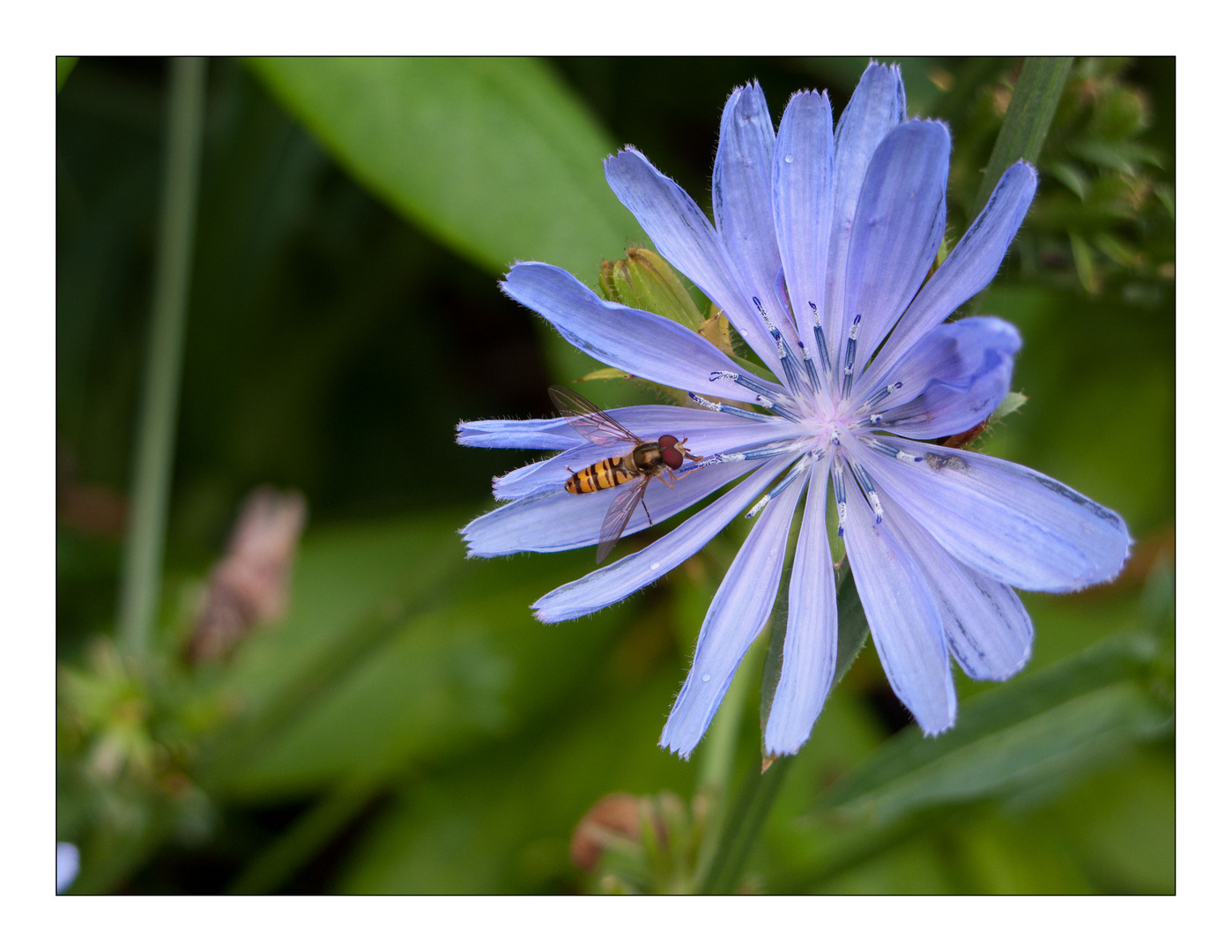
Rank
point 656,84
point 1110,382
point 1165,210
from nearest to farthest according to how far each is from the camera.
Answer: point 1165,210
point 656,84
point 1110,382

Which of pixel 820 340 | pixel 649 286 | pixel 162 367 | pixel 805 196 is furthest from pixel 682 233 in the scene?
pixel 162 367

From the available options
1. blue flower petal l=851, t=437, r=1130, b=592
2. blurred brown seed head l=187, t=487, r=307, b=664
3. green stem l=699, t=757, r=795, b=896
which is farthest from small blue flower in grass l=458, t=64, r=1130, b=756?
blurred brown seed head l=187, t=487, r=307, b=664

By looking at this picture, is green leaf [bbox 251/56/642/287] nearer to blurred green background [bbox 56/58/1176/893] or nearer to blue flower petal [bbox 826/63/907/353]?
blurred green background [bbox 56/58/1176/893]

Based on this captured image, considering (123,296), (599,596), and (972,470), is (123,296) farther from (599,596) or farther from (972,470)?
(972,470)

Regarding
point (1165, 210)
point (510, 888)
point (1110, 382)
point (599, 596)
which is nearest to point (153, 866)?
point (510, 888)

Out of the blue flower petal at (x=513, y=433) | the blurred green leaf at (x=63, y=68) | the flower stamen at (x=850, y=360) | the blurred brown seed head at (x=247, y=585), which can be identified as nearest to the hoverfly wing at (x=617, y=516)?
the blue flower petal at (x=513, y=433)

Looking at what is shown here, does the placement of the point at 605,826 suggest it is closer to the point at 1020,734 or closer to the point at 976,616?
the point at 1020,734
